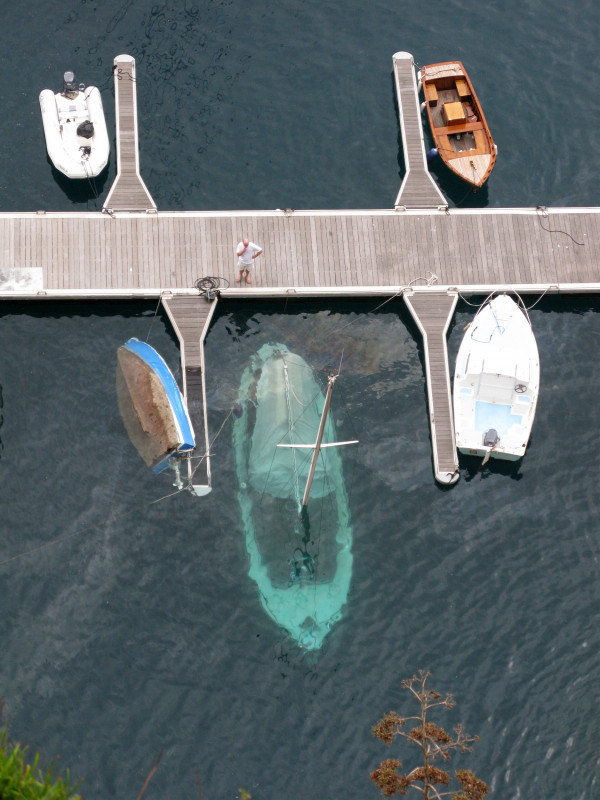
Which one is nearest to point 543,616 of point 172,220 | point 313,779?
point 313,779

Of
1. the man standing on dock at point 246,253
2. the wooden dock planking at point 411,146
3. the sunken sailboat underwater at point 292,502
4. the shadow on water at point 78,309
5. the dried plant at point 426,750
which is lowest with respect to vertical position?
the dried plant at point 426,750

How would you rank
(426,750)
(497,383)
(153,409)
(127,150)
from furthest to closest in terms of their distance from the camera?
1. (127,150)
2. (497,383)
3. (153,409)
4. (426,750)

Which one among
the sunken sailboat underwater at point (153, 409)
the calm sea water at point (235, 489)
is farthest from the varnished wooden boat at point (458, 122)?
the sunken sailboat underwater at point (153, 409)

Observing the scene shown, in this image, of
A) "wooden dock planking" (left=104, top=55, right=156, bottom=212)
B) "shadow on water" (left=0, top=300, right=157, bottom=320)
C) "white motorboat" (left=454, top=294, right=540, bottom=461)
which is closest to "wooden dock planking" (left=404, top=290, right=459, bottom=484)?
"white motorboat" (left=454, top=294, right=540, bottom=461)

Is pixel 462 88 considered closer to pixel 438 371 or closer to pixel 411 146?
pixel 411 146

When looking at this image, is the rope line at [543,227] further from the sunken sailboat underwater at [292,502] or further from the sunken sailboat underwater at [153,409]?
the sunken sailboat underwater at [153,409]

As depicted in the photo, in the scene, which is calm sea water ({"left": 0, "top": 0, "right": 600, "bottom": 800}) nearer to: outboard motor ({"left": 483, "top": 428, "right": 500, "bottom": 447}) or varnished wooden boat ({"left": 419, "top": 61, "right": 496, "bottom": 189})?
varnished wooden boat ({"left": 419, "top": 61, "right": 496, "bottom": 189})

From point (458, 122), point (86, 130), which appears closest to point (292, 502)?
point (86, 130)
